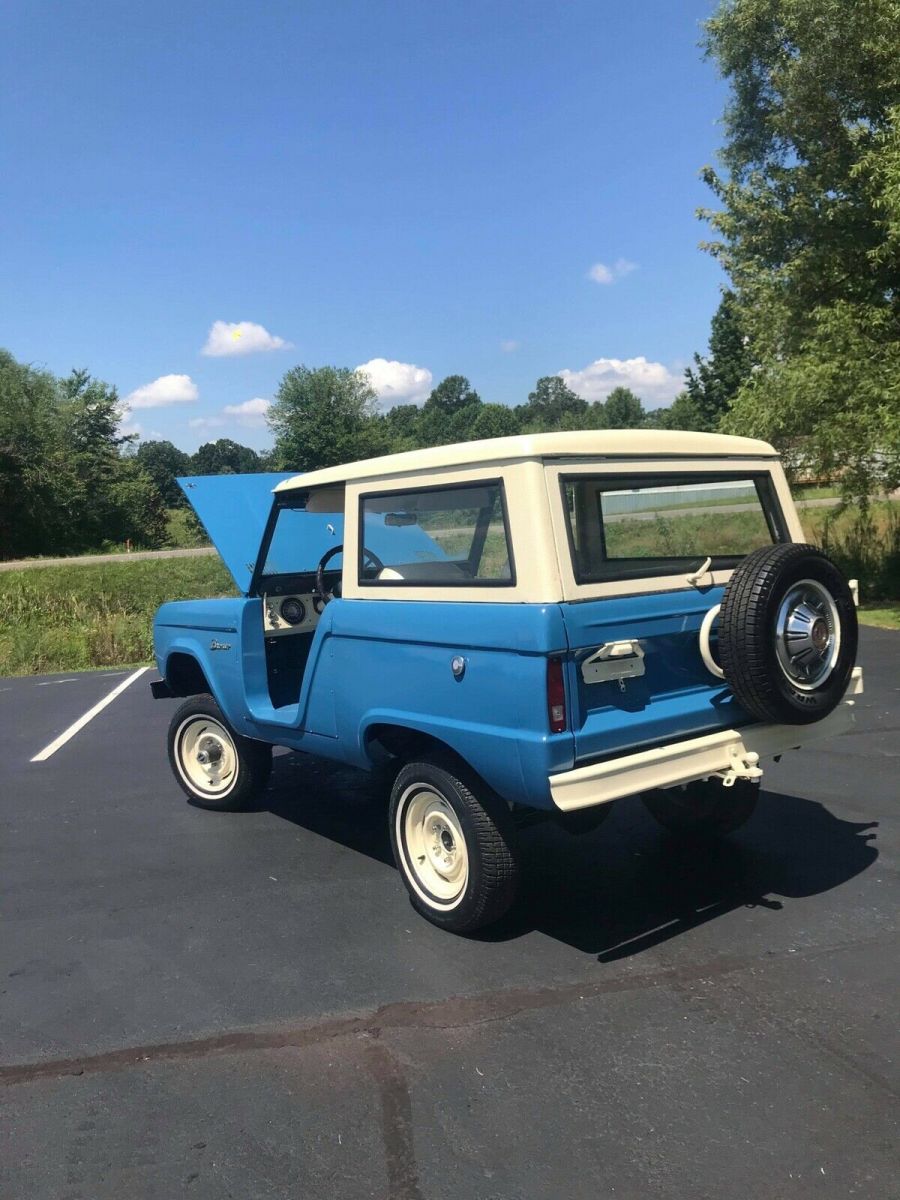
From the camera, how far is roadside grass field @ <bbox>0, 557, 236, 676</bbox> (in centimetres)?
1681

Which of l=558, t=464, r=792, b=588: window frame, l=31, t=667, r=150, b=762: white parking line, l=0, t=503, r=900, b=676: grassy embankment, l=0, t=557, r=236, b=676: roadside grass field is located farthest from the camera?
l=0, t=557, r=236, b=676: roadside grass field

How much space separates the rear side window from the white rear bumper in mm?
722

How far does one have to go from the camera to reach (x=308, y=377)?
175ft

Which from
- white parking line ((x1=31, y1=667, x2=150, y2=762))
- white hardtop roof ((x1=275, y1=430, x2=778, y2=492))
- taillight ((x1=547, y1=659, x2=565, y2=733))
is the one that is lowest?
white parking line ((x1=31, y1=667, x2=150, y2=762))

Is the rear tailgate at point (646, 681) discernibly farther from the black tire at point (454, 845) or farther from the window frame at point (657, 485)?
the black tire at point (454, 845)

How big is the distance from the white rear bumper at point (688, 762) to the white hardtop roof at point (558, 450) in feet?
3.94

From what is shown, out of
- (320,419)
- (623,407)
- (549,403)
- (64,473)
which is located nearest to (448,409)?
(549,403)

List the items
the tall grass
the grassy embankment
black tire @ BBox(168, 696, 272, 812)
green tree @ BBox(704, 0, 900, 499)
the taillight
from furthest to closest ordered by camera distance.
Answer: the tall grass → the grassy embankment → green tree @ BBox(704, 0, 900, 499) → black tire @ BBox(168, 696, 272, 812) → the taillight

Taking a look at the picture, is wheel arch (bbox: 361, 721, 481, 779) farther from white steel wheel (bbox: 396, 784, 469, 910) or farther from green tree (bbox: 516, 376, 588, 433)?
green tree (bbox: 516, 376, 588, 433)

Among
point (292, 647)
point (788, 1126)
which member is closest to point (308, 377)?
point (292, 647)

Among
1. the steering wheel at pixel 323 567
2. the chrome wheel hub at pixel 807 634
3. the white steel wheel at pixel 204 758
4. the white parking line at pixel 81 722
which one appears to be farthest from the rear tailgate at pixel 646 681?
the white parking line at pixel 81 722

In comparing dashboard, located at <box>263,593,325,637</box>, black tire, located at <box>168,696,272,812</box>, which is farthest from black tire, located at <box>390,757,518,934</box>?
black tire, located at <box>168,696,272,812</box>

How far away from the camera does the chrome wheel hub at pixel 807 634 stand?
12.2ft

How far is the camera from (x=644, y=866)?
4645 mm
